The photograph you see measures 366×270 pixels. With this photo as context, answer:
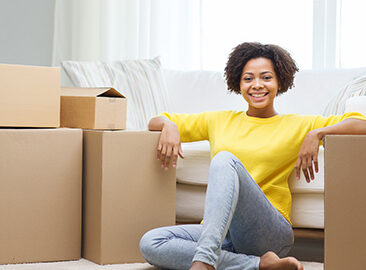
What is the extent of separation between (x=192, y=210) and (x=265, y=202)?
41 centimetres

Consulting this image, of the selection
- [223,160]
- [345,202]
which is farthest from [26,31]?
[345,202]

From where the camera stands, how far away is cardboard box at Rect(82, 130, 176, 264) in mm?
1540

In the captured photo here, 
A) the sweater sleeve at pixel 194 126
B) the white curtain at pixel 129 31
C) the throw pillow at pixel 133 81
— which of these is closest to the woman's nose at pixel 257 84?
the sweater sleeve at pixel 194 126

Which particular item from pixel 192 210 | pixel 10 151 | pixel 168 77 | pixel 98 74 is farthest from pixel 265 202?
pixel 168 77

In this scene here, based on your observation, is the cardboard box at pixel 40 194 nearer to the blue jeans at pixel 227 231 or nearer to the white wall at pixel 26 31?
the blue jeans at pixel 227 231

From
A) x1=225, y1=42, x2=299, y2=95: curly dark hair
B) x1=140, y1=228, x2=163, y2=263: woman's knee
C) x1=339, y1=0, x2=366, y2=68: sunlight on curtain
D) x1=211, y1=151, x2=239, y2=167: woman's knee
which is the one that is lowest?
x1=140, y1=228, x2=163, y2=263: woman's knee

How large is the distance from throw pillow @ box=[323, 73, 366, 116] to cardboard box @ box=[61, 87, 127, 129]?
77 centimetres

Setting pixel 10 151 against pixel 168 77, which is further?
pixel 168 77

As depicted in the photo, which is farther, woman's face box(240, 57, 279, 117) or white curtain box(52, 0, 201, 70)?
white curtain box(52, 0, 201, 70)

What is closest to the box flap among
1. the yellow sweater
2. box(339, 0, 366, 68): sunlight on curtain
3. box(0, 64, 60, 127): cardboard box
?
box(0, 64, 60, 127): cardboard box

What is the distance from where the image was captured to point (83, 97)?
166 cm

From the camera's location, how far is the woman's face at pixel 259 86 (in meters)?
1.57

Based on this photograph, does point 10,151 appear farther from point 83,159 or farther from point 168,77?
point 168,77

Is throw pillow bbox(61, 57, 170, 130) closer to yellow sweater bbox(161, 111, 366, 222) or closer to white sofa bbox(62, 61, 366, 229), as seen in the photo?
white sofa bbox(62, 61, 366, 229)
